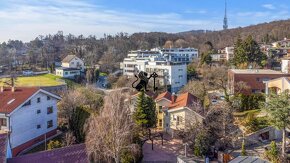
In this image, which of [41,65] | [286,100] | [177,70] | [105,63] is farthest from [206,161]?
[41,65]

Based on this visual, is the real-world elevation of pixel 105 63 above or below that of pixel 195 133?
above

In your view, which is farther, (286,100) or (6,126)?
(6,126)

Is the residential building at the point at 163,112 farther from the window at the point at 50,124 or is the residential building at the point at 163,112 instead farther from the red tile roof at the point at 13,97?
the red tile roof at the point at 13,97

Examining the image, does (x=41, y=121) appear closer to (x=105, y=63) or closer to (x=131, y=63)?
(x=131, y=63)

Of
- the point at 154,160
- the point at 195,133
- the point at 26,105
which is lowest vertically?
the point at 154,160

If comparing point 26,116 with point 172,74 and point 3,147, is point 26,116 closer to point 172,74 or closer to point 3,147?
point 3,147

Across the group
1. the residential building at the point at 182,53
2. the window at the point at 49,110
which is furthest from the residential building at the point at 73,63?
the window at the point at 49,110

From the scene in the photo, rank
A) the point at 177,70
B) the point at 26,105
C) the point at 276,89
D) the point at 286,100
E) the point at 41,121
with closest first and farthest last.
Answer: the point at 286,100, the point at 26,105, the point at 41,121, the point at 276,89, the point at 177,70
